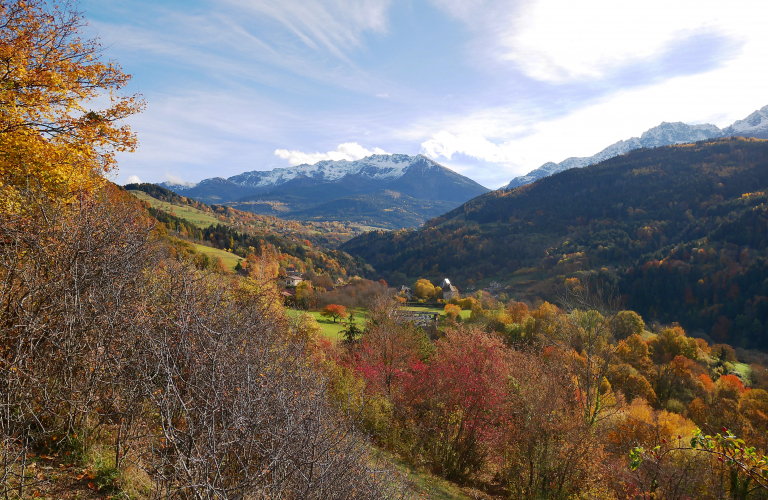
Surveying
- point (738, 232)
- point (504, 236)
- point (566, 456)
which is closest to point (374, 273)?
point (504, 236)

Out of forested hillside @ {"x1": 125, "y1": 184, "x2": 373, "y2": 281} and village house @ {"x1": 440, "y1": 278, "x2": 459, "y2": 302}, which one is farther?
village house @ {"x1": 440, "y1": 278, "x2": 459, "y2": 302}

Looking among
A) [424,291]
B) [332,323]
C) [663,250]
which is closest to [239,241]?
[424,291]

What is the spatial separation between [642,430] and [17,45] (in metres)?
49.2

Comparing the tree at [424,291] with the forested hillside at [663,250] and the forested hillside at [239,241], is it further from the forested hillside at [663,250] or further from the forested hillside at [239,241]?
the forested hillside at [663,250]

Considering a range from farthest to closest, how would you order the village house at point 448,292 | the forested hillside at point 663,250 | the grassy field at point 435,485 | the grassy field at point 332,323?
1. the village house at point 448,292
2. the forested hillside at point 663,250
3. the grassy field at point 332,323
4. the grassy field at point 435,485

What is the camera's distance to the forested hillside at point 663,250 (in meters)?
98.6

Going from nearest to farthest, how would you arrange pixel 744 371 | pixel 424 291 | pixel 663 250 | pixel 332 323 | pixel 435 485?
1. pixel 435 485
2. pixel 744 371
3. pixel 332 323
4. pixel 424 291
5. pixel 663 250

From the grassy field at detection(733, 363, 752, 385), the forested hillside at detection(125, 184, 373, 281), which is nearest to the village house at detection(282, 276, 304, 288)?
the forested hillside at detection(125, 184, 373, 281)

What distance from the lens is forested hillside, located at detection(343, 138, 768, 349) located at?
324 feet

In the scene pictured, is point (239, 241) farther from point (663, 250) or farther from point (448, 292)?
point (663, 250)

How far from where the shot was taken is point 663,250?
12744 centimetres

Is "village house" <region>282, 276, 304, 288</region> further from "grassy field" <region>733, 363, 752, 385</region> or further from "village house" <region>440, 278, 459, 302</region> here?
"grassy field" <region>733, 363, 752, 385</region>

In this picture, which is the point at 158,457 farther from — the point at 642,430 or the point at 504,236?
the point at 504,236

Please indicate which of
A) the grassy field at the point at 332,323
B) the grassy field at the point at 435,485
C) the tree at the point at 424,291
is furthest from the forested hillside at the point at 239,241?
the grassy field at the point at 435,485
